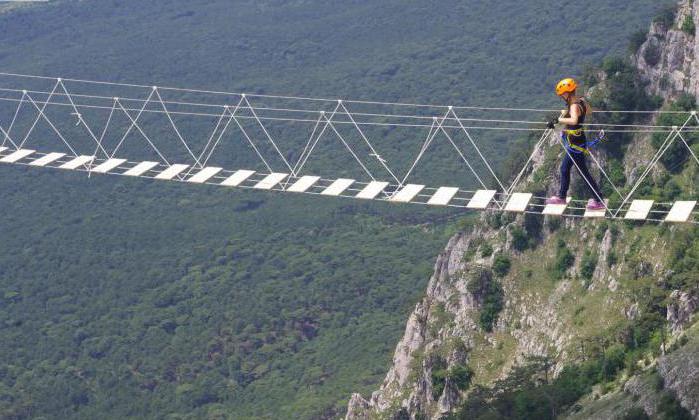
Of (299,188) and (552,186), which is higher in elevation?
(299,188)

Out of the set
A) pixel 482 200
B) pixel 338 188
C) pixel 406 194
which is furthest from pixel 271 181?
pixel 482 200

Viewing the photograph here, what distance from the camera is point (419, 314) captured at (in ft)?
412

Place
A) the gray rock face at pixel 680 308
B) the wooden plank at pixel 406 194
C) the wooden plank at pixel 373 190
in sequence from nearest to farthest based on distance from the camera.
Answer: the wooden plank at pixel 406 194
the wooden plank at pixel 373 190
the gray rock face at pixel 680 308

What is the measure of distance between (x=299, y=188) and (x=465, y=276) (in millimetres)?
53639

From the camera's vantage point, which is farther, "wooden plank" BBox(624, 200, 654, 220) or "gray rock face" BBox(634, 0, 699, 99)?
"gray rock face" BBox(634, 0, 699, 99)

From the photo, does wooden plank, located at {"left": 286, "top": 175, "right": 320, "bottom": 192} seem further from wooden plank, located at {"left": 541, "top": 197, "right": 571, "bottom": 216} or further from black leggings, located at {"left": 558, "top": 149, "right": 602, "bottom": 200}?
black leggings, located at {"left": 558, "top": 149, "right": 602, "bottom": 200}

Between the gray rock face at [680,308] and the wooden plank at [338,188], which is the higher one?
the wooden plank at [338,188]

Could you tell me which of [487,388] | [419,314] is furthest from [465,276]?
[487,388]

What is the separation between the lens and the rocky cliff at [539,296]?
99875mm

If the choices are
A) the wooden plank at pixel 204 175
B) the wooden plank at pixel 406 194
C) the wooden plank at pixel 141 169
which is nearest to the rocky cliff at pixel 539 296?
the wooden plank at pixel 406 194

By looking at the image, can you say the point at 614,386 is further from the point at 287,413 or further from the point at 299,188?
the point at 287,413

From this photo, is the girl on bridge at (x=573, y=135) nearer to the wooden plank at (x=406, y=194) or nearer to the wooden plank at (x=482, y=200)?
the wooden plank at (x=482, y=200)

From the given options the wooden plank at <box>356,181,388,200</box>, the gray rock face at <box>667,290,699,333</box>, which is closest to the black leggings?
the wooden plank at <box>356,181,388,200</box>

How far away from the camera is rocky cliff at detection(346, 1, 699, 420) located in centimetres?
9988
